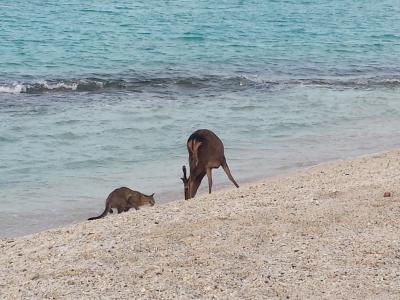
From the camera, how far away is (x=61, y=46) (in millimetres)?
23172

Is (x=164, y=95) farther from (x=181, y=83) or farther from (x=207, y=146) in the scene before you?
(x=207, y=146)

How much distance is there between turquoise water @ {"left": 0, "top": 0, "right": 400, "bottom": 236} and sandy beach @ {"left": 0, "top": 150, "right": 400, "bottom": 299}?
181cm

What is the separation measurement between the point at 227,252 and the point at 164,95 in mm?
10630

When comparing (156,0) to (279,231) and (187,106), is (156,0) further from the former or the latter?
(279,231)

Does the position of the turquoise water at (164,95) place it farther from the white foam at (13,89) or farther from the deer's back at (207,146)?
the deer's back at (207,146)

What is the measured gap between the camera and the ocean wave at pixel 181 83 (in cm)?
1775

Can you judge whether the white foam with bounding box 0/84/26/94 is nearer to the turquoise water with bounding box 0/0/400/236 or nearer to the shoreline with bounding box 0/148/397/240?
the turquoise water with bounding box 0/0/400/236

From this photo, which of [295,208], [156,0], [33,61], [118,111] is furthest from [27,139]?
[156,0]

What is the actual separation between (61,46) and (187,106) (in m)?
7.75

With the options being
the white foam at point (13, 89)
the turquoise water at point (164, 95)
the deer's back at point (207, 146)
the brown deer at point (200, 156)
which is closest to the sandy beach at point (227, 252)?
the brown deer at point (200, 156)

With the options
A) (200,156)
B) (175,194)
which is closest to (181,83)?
(175,194)

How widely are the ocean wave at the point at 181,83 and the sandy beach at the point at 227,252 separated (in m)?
9.38

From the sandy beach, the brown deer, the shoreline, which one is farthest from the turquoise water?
the sandy beach

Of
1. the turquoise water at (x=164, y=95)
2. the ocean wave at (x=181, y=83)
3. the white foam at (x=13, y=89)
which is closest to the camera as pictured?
the turquoise water at (x=164, y=95)
